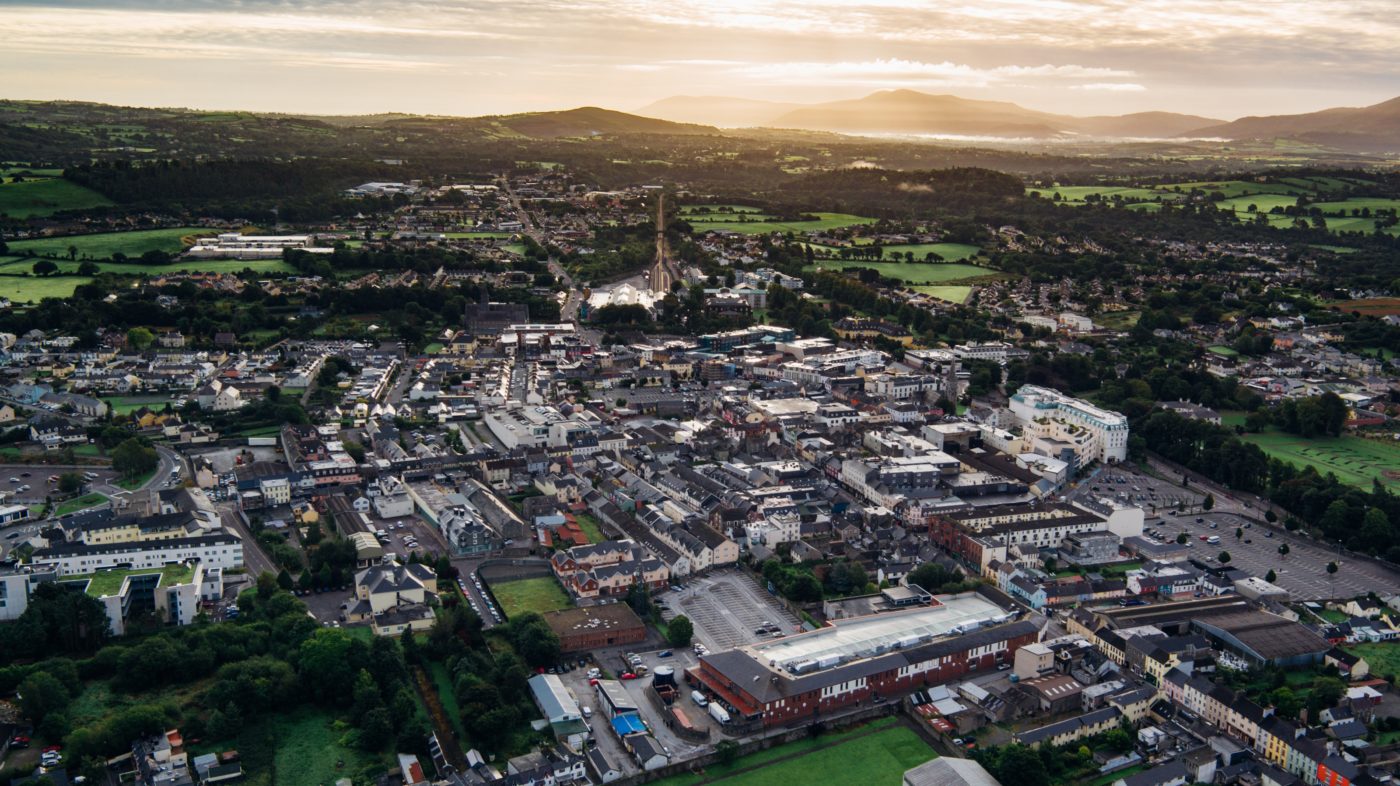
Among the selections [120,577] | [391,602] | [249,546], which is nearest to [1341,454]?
[391,602]

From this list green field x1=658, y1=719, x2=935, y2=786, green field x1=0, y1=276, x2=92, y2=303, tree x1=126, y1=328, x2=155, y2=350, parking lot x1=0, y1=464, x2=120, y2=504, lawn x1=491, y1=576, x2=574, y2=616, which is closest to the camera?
green field x1=658, y1=719, x2=935, y2=786

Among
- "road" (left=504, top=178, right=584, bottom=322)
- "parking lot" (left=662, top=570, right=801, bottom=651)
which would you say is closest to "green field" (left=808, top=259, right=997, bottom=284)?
"road" (left=504, top=178, right=584, bottom=322)

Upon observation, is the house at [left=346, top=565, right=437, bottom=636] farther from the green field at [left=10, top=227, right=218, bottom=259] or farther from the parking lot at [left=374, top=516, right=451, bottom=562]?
the green field at [left=10, top=227, right=218, bottom=259]

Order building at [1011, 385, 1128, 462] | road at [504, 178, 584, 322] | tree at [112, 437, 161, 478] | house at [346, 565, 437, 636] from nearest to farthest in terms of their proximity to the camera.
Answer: house at [346, 565, 437, 636]
tree at [112, 437, 161, 478]
building at [1011, 385, 1128, 462]
road at [504, 178, 584, 322]

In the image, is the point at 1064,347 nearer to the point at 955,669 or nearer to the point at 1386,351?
the point at 1386,351

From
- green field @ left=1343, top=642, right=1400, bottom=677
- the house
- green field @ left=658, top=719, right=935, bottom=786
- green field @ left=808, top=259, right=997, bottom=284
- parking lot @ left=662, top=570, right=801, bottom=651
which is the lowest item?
green field @ left=658, top=719, right=935, bottom=786

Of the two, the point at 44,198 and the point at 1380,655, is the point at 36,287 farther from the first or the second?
the point at 1380,655
